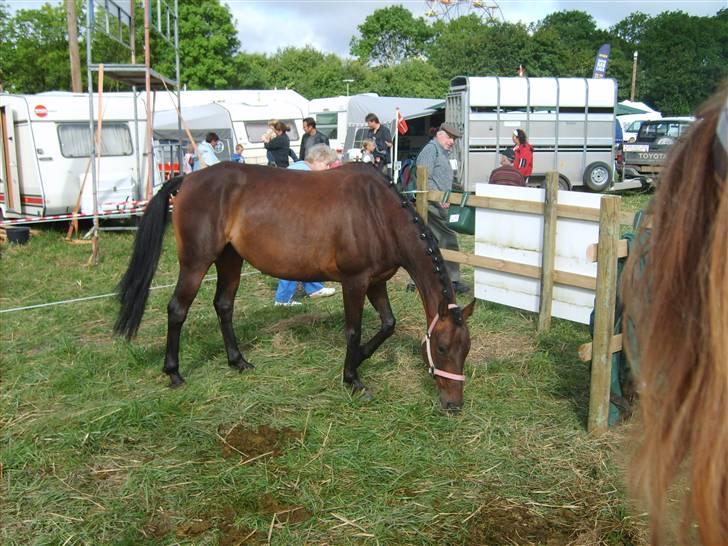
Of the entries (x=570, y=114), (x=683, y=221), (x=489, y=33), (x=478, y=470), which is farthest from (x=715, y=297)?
(x=489, y=33)

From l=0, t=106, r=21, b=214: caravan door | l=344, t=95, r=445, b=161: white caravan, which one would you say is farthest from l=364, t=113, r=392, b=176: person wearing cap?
l=0, t=106, r=21, b=214: caravan door

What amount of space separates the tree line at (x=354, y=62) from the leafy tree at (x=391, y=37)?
23.8 m

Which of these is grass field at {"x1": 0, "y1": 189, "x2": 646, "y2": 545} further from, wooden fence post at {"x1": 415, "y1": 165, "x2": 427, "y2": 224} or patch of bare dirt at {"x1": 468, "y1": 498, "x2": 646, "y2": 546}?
wooden fence post at {"x1": 415, "y1": 165, "x2": 427, "y2": 224}

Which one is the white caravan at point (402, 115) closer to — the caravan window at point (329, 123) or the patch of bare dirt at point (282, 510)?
the caravan window at point (329, 123)

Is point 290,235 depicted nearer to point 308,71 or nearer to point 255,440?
point 255,440

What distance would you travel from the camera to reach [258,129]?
21.6 metres

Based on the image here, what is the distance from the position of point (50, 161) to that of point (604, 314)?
12.3 m

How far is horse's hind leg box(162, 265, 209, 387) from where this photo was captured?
530cm

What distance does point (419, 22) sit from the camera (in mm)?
86000

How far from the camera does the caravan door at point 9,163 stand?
13371mm

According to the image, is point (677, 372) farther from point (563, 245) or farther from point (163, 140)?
point (163, 140)

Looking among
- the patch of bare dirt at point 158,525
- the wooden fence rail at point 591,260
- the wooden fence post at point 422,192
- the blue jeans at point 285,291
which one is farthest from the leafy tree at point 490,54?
the patch of bare dirt at point 158,525

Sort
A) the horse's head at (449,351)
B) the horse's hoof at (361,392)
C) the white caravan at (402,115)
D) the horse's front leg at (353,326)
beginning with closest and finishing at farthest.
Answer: the horse's head at (449,351) < the horse's hoof at (361,392) < the horse's front leg at (353,326) < the white caravan at (402,115)

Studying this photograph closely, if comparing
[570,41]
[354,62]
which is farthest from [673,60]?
[354,62]
